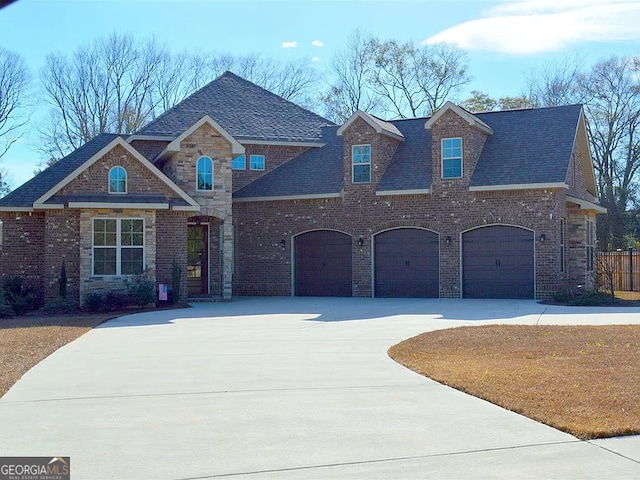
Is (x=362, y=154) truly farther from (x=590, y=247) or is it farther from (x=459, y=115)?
(x=590, y=247)

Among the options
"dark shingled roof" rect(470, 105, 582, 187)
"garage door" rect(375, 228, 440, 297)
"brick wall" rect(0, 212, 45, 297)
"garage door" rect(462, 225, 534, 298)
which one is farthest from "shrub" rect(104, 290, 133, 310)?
"dark shingled roof" rect(470, 105, 582, 187)

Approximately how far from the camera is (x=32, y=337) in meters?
14.7

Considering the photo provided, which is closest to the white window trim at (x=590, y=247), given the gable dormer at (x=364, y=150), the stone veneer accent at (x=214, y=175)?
the gable dormer at (x=364, y=150)

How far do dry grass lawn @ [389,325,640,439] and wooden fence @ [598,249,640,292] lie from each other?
1598cm

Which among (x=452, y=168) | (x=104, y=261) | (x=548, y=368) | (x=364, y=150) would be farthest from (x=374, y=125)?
(x=548, y=368)

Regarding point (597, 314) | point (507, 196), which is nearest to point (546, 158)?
point (507, 196)

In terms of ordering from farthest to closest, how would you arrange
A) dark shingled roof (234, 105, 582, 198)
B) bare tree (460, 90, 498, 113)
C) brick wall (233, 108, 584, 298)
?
bare tree (460, 90, 498, 113)
dark shingled roof (234, 105, 582, 198)
brick wall (233, 108, 584, 298)

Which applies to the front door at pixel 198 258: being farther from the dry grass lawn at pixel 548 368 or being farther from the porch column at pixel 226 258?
the dry grass lawn at pixel 548 368

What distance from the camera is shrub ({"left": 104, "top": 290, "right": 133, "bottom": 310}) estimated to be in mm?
21859

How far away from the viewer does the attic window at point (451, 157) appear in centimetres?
2536

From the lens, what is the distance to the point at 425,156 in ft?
88.3

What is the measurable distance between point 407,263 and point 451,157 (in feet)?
12.4

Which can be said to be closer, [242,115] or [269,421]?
[269,421]

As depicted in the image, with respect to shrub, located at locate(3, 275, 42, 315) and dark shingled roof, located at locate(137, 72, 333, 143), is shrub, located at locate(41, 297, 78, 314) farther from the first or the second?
dark shingled roof, located at locate(137, 72, 333, 143)
